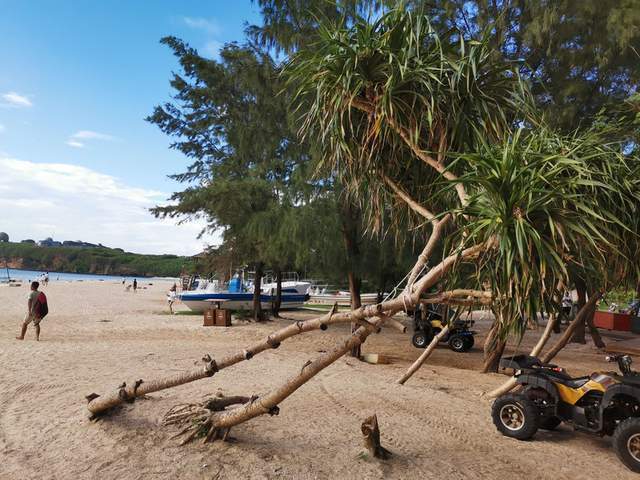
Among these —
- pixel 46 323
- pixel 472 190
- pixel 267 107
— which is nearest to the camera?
pixel 472 190

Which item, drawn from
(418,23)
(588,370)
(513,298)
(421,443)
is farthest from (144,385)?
(588,370)

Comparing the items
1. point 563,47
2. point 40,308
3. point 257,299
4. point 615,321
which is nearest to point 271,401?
point 563,47

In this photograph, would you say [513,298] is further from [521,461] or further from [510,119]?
[510,119]

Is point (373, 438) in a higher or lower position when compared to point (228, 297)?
lower

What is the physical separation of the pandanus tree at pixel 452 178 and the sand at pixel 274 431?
408 millimetres

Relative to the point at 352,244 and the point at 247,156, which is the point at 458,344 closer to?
the point at 352,244

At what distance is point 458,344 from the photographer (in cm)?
1401

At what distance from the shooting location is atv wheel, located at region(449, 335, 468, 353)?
45.8 feet

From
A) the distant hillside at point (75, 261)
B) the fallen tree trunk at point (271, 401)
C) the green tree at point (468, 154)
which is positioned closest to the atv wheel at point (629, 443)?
the green tree at point (468, 154)

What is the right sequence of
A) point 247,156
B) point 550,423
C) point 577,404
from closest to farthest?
point 577,404 < point 550,423 < point 247,156

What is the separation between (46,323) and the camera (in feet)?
51.1

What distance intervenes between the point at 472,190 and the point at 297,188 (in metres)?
7.03

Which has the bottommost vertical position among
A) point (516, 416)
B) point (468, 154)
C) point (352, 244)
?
point (516, 416)

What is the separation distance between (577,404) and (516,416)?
2.19 feet
